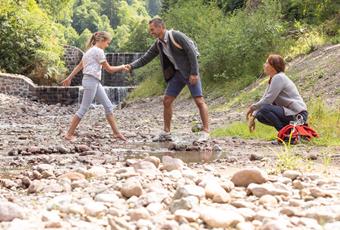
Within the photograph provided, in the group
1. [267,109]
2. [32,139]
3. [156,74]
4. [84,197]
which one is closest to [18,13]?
Answer: [156,74]

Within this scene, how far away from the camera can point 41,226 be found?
349 centimetres

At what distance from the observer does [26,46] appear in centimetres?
3238

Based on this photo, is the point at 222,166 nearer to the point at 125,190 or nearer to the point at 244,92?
the point at 125,190

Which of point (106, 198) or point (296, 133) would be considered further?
point (296, 133)

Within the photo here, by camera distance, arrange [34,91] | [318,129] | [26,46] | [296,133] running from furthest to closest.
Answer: [26,46]
[34,91]
[318,129]
[296,133]

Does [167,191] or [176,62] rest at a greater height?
[176,62]

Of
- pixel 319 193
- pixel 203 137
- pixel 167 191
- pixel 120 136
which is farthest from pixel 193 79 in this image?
pixel 319 193

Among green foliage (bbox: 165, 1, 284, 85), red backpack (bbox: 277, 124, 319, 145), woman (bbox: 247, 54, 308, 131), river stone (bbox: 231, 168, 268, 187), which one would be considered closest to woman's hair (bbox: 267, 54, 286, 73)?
woman (bbox: 247, 54, 308, 131)

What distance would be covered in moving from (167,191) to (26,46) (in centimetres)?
2918

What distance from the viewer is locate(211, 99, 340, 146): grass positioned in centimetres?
841

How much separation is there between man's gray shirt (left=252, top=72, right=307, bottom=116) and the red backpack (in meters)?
0.24

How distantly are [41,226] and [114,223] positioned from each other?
0.43 m

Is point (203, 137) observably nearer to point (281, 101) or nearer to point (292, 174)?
point (281, 101)

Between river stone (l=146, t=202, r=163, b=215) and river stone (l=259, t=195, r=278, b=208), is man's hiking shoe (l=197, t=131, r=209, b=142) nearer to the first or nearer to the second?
river stone (l=259, t=195, r=278, b=208)
